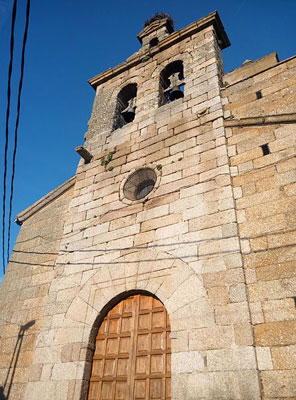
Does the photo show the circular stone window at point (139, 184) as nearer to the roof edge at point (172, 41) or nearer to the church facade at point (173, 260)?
the church facade at point (173, 260)

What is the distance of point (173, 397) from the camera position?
Answer: 361cm

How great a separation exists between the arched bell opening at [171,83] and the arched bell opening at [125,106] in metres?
0.80

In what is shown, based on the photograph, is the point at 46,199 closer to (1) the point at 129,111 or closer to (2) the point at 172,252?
(1) the point at 129,111

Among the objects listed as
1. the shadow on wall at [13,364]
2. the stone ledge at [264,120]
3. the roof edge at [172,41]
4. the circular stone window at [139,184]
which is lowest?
the shadow on wall at [13,364]

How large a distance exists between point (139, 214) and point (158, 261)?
1055 mm

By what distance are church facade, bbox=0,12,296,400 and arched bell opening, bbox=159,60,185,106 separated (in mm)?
431

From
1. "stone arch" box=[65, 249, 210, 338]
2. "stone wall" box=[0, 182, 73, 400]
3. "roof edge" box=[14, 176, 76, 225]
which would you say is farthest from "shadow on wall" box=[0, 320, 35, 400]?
"roof edge" box=[14, 176, 76, 225]

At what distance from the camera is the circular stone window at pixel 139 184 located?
6086 mm

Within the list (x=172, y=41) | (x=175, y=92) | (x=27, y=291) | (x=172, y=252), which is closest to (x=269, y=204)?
Answer: (x=172, y=252)

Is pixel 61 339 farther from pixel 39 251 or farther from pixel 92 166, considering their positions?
pixel 92 166

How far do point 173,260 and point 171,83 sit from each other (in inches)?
191

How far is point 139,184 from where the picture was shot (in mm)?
6293

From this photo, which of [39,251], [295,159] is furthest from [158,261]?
[39,251]

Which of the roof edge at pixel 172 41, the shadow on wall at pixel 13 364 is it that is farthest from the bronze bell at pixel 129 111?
the shadow on wall at pixel 13 364
